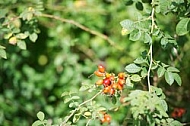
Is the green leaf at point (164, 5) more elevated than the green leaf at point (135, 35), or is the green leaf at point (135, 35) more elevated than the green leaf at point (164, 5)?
the green leaf at point (164, 5)

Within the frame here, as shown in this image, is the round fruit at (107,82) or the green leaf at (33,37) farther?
the green leaf at (33,37)

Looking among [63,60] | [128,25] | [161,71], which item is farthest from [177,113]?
[63,60]

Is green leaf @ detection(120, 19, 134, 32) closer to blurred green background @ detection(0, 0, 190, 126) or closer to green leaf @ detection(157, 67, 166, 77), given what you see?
green leaf @ detection(157, 67, 166, 77)

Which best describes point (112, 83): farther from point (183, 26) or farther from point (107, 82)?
point (183, 26)

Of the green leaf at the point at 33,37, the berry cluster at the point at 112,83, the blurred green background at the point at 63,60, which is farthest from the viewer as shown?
the blurred green background at the point at 63,60

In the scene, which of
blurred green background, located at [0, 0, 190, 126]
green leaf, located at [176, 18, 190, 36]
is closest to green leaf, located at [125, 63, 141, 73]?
green leaf, located at [176, 18, 190, 36]

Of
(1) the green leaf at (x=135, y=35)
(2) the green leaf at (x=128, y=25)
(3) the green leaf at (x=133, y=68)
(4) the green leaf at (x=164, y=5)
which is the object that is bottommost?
(3) the green leaf at (x=133, y=68)

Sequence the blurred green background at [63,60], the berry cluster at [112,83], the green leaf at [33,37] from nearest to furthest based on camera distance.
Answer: the berry cluster at [112,83], the green leaf at [33,37], the blurred green background at [63,60]

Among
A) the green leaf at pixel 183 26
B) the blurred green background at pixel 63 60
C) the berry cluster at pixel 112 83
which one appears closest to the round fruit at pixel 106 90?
the berry cluster at pixel 112 83

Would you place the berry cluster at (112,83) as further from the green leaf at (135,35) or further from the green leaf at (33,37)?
the green leaf at (33,37)
